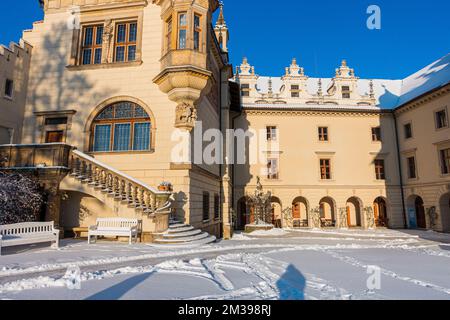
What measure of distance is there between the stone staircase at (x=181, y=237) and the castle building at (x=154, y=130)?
0.32m

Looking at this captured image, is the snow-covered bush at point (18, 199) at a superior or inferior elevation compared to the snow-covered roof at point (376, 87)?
inferior

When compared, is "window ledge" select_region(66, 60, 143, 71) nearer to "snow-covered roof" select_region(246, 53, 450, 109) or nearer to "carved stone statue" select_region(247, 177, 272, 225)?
"carved stone statue" select_region(247, 177, 272, 225)

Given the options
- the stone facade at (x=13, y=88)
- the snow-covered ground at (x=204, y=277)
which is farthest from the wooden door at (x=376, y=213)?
the stone facade at (x=13, y=88)

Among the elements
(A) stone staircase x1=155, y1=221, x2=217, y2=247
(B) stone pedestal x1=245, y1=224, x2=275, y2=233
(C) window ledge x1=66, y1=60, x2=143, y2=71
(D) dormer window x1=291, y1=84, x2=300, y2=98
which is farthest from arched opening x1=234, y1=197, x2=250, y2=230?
(C) window ledge x1=66, y1=60, x2=143, y2=71

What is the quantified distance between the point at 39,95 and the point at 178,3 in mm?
9606

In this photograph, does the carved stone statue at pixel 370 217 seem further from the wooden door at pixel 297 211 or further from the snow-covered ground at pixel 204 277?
the snow-covered ground at pixel 204 277

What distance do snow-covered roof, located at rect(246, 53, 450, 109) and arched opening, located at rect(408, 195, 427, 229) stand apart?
9478 millimetres

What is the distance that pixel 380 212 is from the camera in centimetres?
2836

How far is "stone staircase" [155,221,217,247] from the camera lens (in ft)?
34.7

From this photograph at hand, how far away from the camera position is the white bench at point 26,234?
8055mm

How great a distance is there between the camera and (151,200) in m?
11.7

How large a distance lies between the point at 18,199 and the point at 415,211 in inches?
1217
